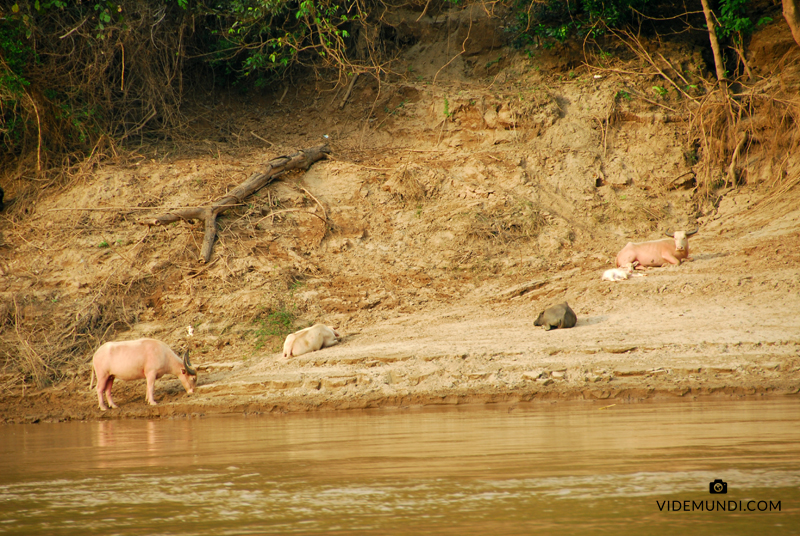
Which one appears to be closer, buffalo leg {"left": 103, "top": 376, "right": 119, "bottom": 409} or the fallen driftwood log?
buffalo leg {"left": 103, "top": 376, "right": 119, "bottom": 409}

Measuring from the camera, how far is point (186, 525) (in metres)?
3.03

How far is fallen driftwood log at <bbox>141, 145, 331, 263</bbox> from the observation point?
12.9 metres

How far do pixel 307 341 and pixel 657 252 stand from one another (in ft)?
19.2

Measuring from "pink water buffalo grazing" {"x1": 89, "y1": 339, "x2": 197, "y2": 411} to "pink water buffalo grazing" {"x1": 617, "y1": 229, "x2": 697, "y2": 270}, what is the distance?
703 cm

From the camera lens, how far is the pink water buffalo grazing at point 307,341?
9797 mm

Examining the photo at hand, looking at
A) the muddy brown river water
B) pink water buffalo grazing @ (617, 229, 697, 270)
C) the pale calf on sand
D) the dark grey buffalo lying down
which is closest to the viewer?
the muddy brown river water

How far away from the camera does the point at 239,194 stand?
1385cm

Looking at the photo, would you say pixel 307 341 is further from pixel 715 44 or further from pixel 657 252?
pixel 715 44

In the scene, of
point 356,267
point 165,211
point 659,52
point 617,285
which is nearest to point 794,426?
point 617,285

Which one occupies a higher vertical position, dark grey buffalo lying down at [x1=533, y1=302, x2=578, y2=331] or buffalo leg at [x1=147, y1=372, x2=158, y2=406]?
dark grey buffalo lying down at [x1=533, y1=302, x2=578, y2=331]

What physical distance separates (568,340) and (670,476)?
210 inches

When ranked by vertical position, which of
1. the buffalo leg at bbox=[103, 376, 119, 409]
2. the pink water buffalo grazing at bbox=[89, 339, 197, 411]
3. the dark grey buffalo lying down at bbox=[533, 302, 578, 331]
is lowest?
the buffalo leg at bbox=[103, 376, 119, 409]

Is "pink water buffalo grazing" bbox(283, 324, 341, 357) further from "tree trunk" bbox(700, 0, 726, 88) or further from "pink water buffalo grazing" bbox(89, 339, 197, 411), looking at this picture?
"tree trunk" bbox(700, 0, 726, 88)

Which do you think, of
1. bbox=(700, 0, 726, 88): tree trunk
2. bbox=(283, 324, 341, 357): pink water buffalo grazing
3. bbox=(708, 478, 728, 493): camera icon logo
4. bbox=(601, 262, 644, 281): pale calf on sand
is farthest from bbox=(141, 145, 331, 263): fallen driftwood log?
bbox=(708, 478, 728, 493): camera icon logo
